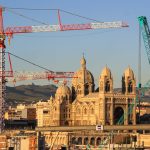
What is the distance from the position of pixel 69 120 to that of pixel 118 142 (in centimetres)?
3420

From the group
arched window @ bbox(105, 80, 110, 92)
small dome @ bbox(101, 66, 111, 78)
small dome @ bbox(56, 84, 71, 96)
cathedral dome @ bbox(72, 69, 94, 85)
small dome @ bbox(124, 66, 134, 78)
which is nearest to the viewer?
small dome @ bbox(101, 66, 111, 78)

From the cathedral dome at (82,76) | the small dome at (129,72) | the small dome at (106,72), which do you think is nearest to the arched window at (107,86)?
the small dome at (106,72)

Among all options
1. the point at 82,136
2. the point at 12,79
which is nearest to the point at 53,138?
the point at 82,136

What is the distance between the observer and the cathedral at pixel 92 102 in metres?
172

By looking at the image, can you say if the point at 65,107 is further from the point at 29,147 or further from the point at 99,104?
the point at 29,147

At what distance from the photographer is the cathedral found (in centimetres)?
17238

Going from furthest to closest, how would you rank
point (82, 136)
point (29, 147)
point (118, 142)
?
point (82, 136) < point (118, 142) < point (29, 147)

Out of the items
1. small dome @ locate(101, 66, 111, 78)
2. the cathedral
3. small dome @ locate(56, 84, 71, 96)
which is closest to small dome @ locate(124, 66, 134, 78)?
the cathedral

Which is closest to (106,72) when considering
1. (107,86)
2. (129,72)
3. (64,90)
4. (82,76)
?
(107,86)

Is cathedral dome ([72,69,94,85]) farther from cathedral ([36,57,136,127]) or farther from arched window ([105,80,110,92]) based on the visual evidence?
arched window ([105,80,110,92])

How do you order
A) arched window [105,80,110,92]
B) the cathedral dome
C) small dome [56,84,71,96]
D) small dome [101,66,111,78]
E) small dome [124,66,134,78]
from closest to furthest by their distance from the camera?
small dome [101,66,111,78] < arched window [105,80,110,92] < small dome [124,66,134,78] < the cathedral dome < small dome [56,84,71,96]

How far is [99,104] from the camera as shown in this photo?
17312 cm

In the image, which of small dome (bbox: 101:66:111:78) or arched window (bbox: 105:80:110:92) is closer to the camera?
small dome (bbox: 101:66:111:78)

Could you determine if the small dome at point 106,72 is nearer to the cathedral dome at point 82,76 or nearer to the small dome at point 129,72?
the small dome at point 129,72
